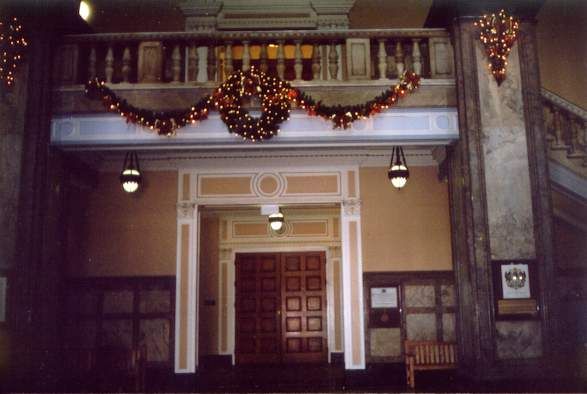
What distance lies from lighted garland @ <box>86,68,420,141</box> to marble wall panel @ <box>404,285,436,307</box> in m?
3.62

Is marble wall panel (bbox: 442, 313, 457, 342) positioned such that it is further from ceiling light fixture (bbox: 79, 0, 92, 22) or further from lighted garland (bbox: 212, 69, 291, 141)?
ceiling light fixture (bbox: 79, 0, 92, 22)

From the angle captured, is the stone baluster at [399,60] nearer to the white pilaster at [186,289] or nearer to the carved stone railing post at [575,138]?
the carved stone railing post at [575,138]

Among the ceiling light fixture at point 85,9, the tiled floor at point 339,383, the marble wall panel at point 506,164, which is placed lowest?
the tiled floor at point 339,383

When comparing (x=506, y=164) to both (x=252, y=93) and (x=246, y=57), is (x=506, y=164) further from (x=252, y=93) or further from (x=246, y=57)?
(x=246, y=57)

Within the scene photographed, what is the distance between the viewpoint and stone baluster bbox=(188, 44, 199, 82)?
7328 mm

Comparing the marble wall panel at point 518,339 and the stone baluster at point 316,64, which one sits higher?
the stone baluster at point 316,64

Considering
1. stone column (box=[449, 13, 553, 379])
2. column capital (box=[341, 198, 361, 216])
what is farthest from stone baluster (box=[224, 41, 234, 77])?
column capital (box=[341, 198, 361, 216])

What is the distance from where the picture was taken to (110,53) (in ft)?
23.9

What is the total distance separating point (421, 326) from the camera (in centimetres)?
945

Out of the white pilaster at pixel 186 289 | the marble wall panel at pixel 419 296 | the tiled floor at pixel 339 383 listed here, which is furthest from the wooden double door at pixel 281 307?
the marble wall panel at pixel 419 296

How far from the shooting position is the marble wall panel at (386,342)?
946 centimetres

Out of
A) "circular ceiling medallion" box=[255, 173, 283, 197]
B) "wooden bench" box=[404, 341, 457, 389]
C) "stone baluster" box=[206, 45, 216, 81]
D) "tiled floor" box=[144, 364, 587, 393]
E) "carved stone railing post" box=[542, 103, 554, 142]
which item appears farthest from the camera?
"circular ceiling medallion" box=[255, 173, 283, 197]

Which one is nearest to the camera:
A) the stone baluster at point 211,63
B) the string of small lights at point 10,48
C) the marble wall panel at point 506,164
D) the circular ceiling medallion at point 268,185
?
the marble wall panel at point 506,164

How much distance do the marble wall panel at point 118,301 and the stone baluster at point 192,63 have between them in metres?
3.93
